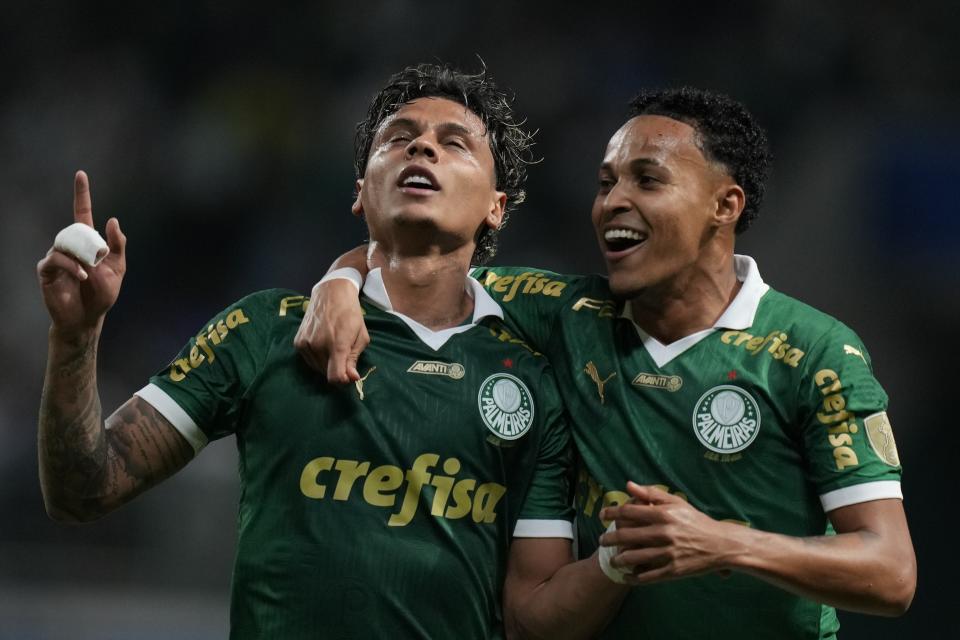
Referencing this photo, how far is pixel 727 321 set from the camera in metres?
2.93

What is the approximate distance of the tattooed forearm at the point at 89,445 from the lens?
248 centimetres

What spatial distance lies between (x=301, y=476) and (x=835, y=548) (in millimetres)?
1241

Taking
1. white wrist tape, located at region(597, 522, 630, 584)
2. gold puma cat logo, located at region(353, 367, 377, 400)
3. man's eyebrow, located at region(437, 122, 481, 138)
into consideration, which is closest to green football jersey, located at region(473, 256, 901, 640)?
white wrist tape, located at region(597, 522, 630, 584)

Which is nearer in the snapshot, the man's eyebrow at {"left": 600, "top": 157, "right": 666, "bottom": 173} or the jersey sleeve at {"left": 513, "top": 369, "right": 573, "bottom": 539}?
the jersey sleeve at {"left": 513, "top": 369, "right": 573, "bottom": 539}

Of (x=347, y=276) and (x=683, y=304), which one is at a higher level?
(x=347, y=276)

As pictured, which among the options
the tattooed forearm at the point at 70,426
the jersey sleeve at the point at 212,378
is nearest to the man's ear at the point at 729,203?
the jersey sleeve at the point at 212,378

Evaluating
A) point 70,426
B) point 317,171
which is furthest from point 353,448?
point 317,171

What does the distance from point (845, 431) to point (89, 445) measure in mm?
1756

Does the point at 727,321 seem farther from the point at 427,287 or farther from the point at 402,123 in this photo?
the point at 402,123

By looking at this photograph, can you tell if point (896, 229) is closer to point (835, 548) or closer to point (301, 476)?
point (835, 548)

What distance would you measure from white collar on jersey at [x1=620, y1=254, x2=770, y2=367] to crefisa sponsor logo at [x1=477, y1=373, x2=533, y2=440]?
0.36m

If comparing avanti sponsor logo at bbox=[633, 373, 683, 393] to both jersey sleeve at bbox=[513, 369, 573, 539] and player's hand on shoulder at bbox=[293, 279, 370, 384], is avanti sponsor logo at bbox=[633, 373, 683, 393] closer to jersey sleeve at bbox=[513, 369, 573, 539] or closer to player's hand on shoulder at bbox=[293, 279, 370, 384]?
jersey sleeve at bbox=[513, 369, 573, 539]

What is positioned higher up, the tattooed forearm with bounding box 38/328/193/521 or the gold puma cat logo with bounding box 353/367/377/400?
the gold puma cat logo with bounding box 353/367/377/400

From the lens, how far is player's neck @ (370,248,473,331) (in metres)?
3.04
